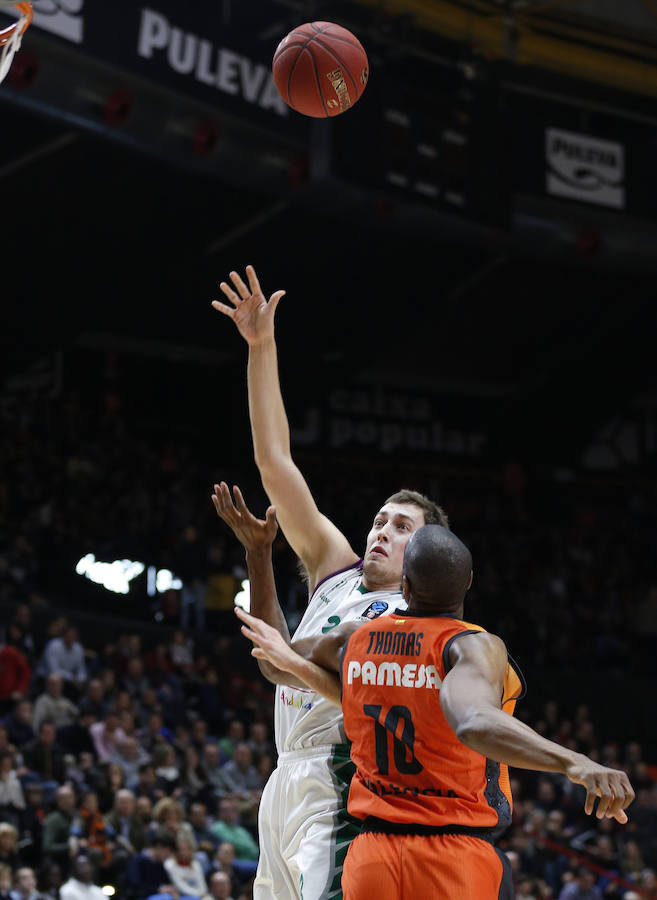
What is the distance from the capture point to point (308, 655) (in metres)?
3.88

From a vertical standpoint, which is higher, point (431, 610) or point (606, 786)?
point (431, 610)

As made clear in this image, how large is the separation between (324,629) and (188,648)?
11.0 meters

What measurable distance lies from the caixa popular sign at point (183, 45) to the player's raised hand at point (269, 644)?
9261mm

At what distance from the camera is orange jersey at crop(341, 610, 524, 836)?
342 centimetres

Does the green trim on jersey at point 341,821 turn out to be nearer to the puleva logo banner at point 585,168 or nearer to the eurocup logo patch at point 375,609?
the eurocup logo patch at point 375,609

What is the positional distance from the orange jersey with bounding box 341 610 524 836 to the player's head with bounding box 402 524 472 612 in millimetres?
50

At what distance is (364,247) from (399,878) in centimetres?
1641

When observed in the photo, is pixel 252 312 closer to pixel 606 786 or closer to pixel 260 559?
pixel 260 559

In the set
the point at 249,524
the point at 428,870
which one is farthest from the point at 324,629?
the point at 428,870

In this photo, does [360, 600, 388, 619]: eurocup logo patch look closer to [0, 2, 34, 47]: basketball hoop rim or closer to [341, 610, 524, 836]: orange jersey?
[341, 610, 524, 836]: orange jersey

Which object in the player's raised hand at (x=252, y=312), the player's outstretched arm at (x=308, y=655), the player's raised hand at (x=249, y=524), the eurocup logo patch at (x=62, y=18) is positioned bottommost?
the player's outstretched arm at (x=308, y=655)

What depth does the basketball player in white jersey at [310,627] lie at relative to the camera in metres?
4.02

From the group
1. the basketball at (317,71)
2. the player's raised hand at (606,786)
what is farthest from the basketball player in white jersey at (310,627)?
the basketball at (317,71)

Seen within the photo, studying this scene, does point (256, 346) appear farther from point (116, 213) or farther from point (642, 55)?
point (642, 55)
